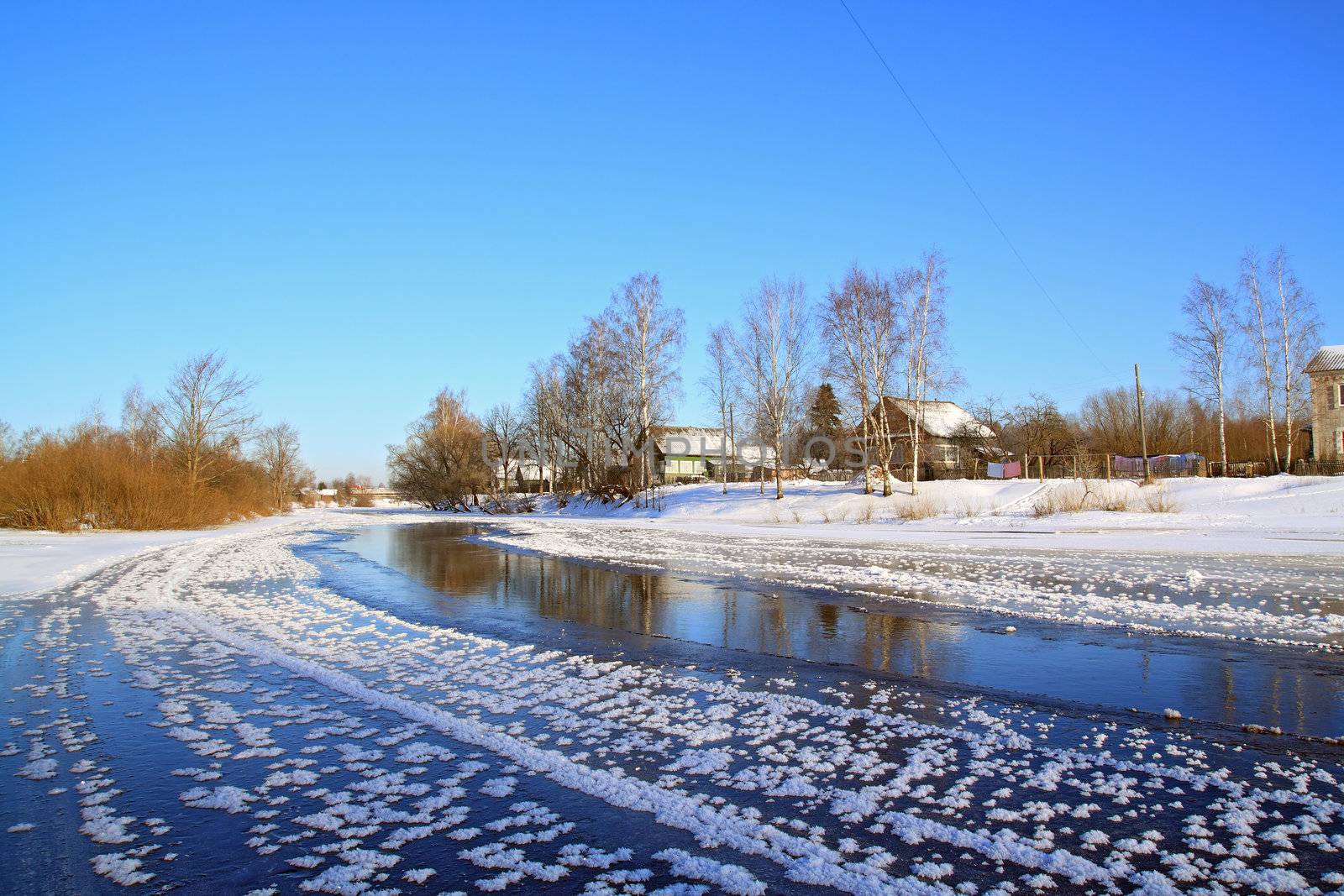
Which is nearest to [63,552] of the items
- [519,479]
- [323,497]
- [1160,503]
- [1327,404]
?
[1160,503]

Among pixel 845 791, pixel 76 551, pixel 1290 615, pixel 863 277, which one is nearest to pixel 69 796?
pixel 845 791

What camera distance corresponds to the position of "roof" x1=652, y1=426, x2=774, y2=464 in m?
→ 85.1

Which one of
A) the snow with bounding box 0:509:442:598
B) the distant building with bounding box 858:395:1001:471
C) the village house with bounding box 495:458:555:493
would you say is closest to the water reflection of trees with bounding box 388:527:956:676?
the snow with bounding box 0:509:442:598

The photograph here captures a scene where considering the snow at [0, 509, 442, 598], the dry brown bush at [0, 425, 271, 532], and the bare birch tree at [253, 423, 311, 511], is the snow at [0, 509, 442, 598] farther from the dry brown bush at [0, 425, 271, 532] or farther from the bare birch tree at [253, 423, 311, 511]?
the bare birch tree at [253, 423, 311, 511]

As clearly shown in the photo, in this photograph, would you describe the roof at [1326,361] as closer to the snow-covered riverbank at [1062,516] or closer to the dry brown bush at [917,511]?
the snow-covered riverbank at [1062,516]

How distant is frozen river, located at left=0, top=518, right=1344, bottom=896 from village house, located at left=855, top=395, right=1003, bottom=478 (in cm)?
4883

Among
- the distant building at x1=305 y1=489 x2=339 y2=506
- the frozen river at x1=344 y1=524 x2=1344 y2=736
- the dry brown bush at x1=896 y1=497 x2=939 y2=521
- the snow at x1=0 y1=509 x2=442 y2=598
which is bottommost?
the distant building at x1=305 y1=489 x2=339 y2=506

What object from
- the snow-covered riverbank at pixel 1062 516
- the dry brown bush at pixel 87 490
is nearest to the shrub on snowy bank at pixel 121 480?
the dry brown bush at pixel 87 490

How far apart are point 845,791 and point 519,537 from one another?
27578 mm

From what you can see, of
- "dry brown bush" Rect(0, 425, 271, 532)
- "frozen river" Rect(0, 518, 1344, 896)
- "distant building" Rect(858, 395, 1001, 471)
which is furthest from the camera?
"distant building" Rect(858, 395, 1001, 471)

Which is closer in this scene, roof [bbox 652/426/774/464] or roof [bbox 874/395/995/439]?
roof [bbox 874/395/995/439]

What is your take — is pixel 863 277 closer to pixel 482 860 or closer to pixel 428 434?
pixel 482 860

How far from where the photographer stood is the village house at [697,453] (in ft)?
274

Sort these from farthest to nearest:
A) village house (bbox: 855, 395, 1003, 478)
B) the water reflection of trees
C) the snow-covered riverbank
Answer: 1. village house (bbox: 855, 395, 1003, 478)
2. the snow-covered riverbank
3. the water reflection of trees
